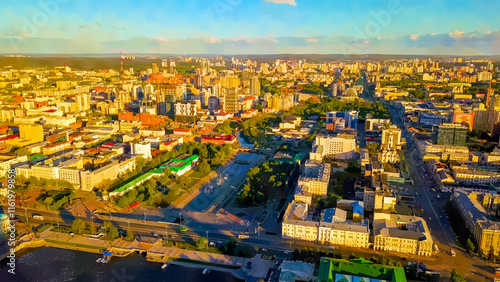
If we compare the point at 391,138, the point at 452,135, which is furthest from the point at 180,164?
the point at 452,135

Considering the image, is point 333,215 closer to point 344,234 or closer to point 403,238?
point 344,234

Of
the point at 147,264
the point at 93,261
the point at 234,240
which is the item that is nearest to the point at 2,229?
the point at 93,261

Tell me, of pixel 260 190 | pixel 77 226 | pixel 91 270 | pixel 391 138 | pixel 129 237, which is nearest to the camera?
pixel 91 270

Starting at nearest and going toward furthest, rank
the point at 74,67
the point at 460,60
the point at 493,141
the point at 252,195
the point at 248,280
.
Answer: the point at 248,280 → the point at 252,195 → the point at 493,141 → the point at 74,67 → the point at 460,60

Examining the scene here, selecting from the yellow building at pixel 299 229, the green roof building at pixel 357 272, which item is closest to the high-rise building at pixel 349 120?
the yellow building at pixel 299 229

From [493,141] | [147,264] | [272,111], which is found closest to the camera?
[147,264]

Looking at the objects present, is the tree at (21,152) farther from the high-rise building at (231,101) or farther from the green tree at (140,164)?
the high-rise building at (231,101)

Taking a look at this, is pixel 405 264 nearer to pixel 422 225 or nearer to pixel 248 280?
pixel 422 225
